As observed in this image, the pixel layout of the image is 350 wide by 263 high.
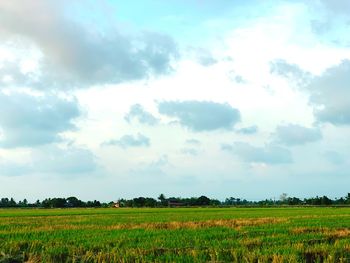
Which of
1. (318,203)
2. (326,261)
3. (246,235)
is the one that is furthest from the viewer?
(318,203)

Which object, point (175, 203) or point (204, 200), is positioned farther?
point (204, 200)

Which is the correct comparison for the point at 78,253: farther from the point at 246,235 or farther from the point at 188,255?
the point at 246,235

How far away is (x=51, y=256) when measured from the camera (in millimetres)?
13141

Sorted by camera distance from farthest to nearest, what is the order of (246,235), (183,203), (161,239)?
(183,203) → (246,235) → (161,239)

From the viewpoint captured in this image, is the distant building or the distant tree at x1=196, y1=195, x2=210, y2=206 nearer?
the distant building

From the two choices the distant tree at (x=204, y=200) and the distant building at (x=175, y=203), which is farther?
the distant tree at (x=204, y=200)

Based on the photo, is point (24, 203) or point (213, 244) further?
point (24, 203)

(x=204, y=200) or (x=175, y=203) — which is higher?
(x=204, y=200)

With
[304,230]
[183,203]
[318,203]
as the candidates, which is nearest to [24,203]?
[183,203]

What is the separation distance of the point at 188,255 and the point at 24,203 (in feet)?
497

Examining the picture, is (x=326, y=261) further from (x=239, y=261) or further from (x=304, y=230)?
(x=304, y=230)

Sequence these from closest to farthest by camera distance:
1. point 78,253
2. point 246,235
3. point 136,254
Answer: point 136,254 → point 78,253 → point 246,235

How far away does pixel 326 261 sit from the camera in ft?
37.7

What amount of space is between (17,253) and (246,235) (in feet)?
28.5
